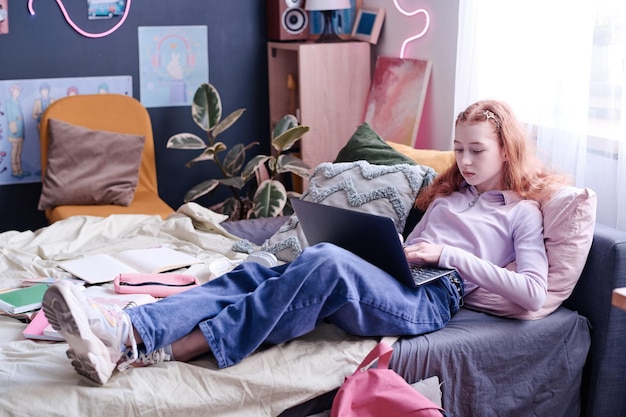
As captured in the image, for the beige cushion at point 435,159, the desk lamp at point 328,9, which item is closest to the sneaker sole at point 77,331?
the beige cushion at point 435,159

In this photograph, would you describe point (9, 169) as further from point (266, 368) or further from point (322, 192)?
point (266, 368)

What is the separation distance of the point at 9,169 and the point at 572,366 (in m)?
2.98

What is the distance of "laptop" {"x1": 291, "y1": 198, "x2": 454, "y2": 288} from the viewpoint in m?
1.96

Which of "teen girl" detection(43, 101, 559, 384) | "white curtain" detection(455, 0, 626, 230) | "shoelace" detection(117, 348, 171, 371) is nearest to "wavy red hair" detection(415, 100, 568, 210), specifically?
"teen girl" detection(43, 101, 559, 384)

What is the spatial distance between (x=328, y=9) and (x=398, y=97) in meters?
0.56

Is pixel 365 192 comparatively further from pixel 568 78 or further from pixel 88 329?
pixel 88 329

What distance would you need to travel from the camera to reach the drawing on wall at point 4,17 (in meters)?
3.80

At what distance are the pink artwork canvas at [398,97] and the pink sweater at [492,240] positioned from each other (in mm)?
1159

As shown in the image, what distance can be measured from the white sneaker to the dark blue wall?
8.20 ft

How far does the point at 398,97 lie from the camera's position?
3.67 meters

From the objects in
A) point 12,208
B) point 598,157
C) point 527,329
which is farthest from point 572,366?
point 12,208

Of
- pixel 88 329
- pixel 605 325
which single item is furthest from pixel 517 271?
pixel 88 329

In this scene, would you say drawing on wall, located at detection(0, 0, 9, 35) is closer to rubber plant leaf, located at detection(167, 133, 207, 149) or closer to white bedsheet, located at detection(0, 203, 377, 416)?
rubber plant leaf, located at detection(167, 133, 207, 149)

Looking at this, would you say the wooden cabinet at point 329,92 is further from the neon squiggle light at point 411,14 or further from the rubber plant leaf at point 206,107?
the rubber plant leaf at point 206,107
